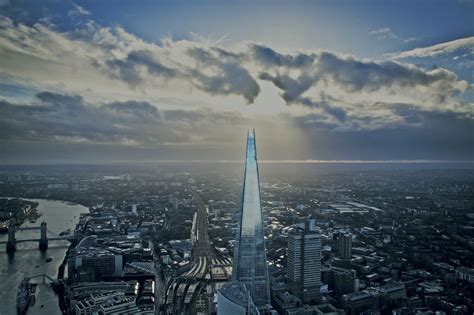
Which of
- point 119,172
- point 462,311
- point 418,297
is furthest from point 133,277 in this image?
point 119,172

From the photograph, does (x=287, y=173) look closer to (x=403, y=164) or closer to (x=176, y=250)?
(x=403, y=164)

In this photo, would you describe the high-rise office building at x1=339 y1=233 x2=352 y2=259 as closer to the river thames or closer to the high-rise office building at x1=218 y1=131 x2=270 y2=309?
the high-rise office building at x1=218 y1=131 x2=270 y2=309

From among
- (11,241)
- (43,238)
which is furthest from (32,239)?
(11,241)

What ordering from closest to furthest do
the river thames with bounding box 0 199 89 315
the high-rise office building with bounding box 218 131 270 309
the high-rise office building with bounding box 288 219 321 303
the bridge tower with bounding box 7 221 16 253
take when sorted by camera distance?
1. the high-rise office building with bounding box 218 131 270 309
2. the river thames with bounding box 0 199 89 315
3. the high-rise office building with bounding box 288 219 321 303
4. the bridge tower with bounding box 7 221 16 253

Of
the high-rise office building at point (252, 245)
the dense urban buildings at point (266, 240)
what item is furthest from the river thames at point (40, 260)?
the high-rise office building at point (252, 245)

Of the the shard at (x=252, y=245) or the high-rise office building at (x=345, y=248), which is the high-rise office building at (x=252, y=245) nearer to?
the the shard at (x=252, y=245)

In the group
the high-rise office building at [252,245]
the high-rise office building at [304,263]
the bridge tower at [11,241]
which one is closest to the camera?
the high-rise office building at [252,245]

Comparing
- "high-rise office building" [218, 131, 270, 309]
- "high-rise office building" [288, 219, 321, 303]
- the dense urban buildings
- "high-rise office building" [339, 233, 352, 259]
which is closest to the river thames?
the dense urban buildings
